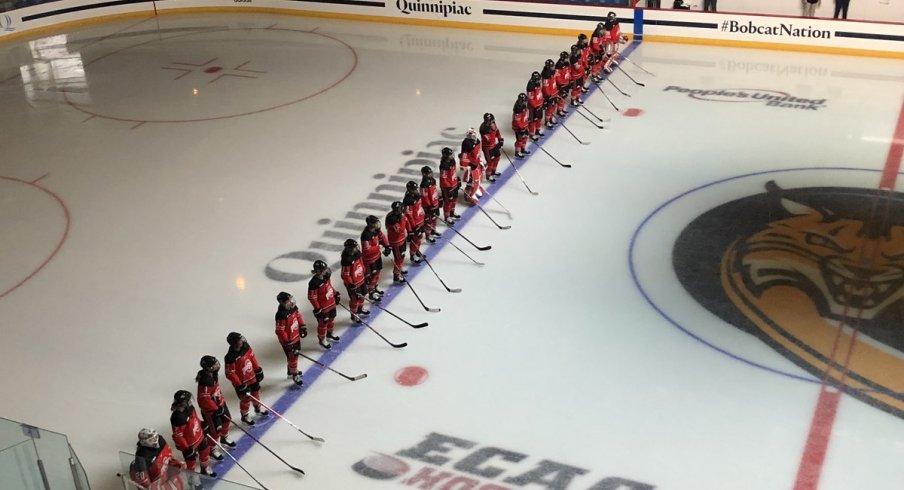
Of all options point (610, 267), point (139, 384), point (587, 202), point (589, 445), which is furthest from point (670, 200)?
point (139, 384)

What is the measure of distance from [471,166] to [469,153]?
6.0 inches

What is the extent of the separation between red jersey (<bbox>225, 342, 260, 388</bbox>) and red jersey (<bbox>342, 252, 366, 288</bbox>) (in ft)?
4.58

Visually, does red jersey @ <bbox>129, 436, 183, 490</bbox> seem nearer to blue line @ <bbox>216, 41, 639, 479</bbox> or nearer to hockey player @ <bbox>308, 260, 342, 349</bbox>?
blue line @ <bbox>216, 41, 639, 479</bbox>

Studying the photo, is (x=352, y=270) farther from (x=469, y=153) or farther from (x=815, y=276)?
(x=815, y=276)

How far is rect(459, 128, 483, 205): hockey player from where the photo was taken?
1117cm

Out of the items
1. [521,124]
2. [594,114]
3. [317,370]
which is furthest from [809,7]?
[317,370]

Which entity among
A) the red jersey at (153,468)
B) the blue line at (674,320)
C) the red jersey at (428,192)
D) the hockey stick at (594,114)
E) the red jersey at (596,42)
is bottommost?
the blue line at (674,320)

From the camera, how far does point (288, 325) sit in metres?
8.20

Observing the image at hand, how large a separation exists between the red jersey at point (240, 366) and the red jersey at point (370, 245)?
175 cm

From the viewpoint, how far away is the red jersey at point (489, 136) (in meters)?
11.7

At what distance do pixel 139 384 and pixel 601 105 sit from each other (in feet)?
26.7

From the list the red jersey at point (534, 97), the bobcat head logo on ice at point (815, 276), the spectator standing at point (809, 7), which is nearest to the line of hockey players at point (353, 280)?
the red jersey at point (534, 97)

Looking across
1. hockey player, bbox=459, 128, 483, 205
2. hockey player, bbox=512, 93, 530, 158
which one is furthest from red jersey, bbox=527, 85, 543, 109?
hockey player, bbox=459, 128, 483, 205

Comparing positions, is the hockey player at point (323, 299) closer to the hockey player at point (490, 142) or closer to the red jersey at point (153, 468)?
the red jersey at point (153, 468)
